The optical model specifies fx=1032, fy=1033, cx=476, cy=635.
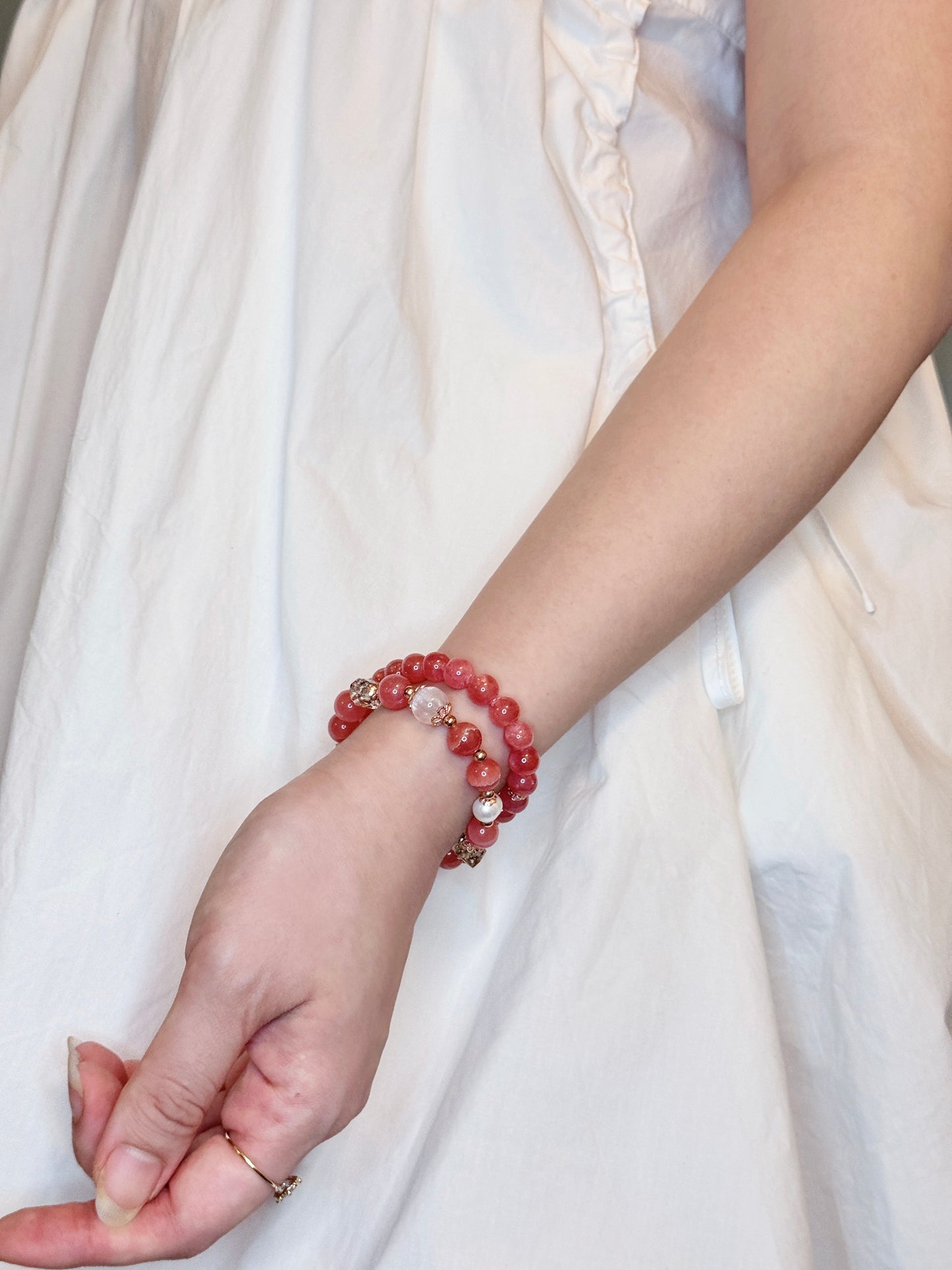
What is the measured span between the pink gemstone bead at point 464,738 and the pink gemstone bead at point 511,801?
0.11 feet

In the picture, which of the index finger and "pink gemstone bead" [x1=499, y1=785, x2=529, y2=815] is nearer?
the index finger

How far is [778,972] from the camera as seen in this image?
1.86ft

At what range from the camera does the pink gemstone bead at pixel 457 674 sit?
51 cm

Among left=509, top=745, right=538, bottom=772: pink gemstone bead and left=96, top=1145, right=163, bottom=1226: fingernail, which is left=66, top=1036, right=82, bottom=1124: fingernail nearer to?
left=96, top=1145, right=163, bottom=1226: fingernail

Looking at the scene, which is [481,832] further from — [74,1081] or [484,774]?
[74,1081]

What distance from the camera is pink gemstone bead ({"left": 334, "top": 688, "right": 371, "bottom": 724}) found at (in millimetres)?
525

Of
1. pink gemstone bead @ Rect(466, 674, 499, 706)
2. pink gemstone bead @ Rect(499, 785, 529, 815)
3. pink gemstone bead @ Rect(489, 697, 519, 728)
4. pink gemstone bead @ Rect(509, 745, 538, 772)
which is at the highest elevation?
pink gemstone bead @ Rect(466, 674, 499, 706)

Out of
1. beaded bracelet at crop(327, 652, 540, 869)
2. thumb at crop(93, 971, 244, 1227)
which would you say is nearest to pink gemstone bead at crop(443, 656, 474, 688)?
beaded bracelet at crop(327, 652, 540, 869)

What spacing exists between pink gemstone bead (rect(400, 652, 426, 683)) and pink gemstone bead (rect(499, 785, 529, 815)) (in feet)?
0.23

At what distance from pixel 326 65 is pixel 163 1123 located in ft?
1.97

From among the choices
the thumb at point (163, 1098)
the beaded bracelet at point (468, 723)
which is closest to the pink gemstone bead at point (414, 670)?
the beaded bracelet at point (468, 723)

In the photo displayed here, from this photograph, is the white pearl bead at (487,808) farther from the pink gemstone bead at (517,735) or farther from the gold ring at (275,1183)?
the gold ring at (275,1183)

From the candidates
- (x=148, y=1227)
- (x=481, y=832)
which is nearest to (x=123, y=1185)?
(x=148, y=1227)

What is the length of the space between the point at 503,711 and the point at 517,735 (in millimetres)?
14
